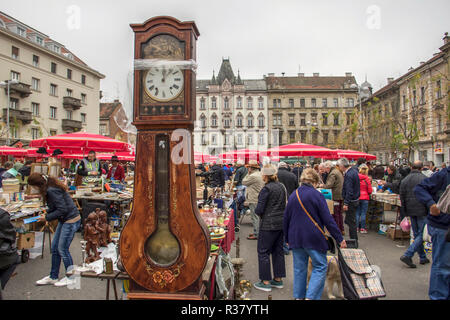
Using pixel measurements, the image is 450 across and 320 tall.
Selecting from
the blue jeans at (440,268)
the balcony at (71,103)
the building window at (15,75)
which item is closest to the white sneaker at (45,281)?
the blue jeans at (440,268)

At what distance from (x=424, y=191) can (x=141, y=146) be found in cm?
377

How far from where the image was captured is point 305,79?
58219 millimetres

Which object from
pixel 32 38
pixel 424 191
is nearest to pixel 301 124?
pixel 32 38

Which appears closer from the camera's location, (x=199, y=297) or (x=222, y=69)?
(x=199, y=297)

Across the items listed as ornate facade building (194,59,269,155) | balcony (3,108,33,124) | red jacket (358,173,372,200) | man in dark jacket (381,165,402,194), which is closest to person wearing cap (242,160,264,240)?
red jacket (358,173,372,200)

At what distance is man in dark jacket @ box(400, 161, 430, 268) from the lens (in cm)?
506

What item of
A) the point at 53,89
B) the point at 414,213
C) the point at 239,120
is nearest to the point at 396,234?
the point at 414,213

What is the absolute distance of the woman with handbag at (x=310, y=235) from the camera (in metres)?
3.39

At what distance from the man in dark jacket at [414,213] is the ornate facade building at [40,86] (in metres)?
29.0

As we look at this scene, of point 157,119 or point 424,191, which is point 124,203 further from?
point 424,191

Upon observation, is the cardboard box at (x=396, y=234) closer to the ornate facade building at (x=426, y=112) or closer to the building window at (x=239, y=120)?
the ornate facade building at (x=426, y=112)

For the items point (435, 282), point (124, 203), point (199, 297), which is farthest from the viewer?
point (124, 203)

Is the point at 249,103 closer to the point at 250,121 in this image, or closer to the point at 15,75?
the point at 250,121

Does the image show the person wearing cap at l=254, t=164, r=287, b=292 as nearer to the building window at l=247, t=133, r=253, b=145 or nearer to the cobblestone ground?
the cobblestone ground
